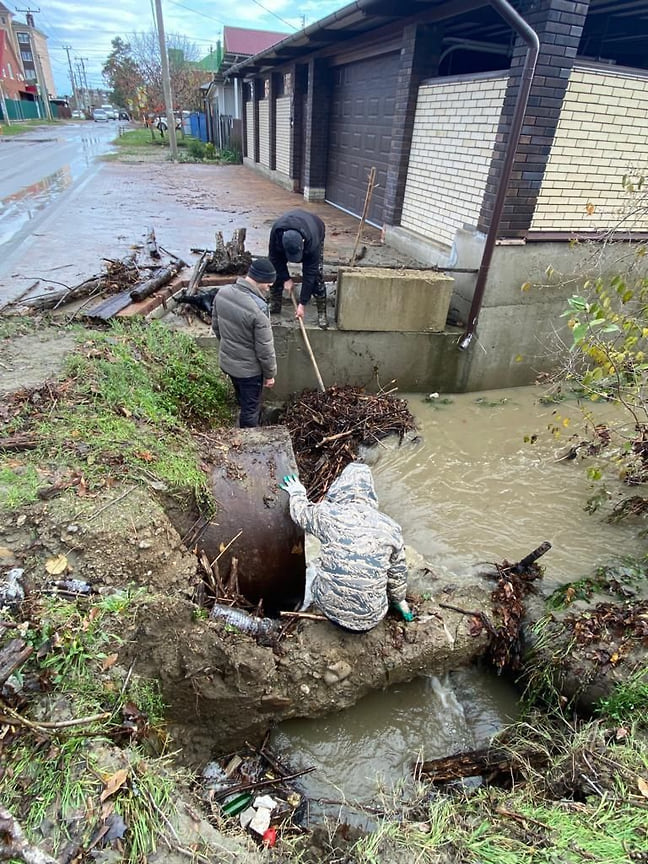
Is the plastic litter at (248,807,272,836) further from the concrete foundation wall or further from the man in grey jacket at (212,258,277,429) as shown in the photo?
the concrete foundation wall

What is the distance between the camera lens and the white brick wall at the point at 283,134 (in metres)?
14.8

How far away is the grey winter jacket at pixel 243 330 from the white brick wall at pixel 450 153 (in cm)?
357

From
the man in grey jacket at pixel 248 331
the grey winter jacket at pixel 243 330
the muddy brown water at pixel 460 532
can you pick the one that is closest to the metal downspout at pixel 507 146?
the muddy brown water at pixel 460 532

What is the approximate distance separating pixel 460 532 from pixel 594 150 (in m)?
4.95

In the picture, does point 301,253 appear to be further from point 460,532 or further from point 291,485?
point 460,532

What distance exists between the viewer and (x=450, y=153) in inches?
266

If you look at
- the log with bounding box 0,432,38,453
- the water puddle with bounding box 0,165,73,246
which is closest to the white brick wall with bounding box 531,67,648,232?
the log with bounding box 0,432,38,453

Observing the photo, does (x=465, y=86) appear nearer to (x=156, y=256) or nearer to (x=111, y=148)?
(x=156, y=256)

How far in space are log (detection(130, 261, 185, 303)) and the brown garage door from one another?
4546mm

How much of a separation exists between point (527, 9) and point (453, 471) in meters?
5.01

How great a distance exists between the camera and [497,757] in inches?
113

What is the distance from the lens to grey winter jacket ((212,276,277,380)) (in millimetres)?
4496

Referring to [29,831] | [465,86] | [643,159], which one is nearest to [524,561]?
[29,831]

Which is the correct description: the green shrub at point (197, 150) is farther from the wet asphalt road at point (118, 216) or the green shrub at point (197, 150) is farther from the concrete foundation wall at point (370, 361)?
the concrete foundation wall at point (370, 361)
